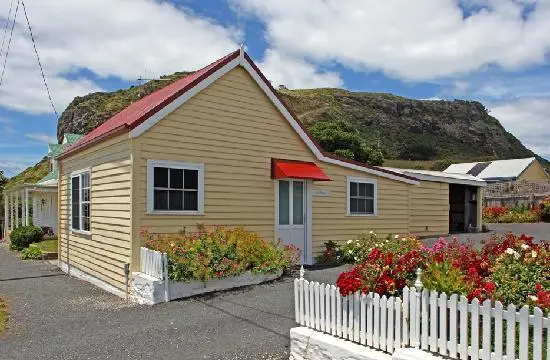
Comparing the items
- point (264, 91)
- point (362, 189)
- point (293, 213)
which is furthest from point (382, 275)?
point (362, 189)

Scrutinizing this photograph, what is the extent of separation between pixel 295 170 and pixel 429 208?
987 cm

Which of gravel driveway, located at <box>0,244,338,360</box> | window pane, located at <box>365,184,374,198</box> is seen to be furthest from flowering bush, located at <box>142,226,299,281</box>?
window pane, located at <box>365,184,374,198</box>

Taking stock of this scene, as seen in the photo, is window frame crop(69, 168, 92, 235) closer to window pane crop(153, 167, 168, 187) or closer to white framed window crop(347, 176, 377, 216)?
window pane crop(153, 167, 168, 187)

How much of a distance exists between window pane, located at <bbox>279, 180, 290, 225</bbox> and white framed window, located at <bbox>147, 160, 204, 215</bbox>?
2711 mm

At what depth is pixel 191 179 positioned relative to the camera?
11797 mm

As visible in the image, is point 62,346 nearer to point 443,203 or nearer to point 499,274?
point 499,274

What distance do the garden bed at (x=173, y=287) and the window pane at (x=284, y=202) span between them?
10.1 feet

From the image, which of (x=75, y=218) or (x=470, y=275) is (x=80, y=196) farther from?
(x=470, y=275)

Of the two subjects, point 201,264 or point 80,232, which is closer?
point 201,264

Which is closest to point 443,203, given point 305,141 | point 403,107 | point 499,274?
point 305,141

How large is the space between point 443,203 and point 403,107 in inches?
3716

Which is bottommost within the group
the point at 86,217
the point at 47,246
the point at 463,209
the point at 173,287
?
the point at 47,246

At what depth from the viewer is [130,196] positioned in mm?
10703

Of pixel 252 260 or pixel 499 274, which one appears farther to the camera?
pixel 252 260
